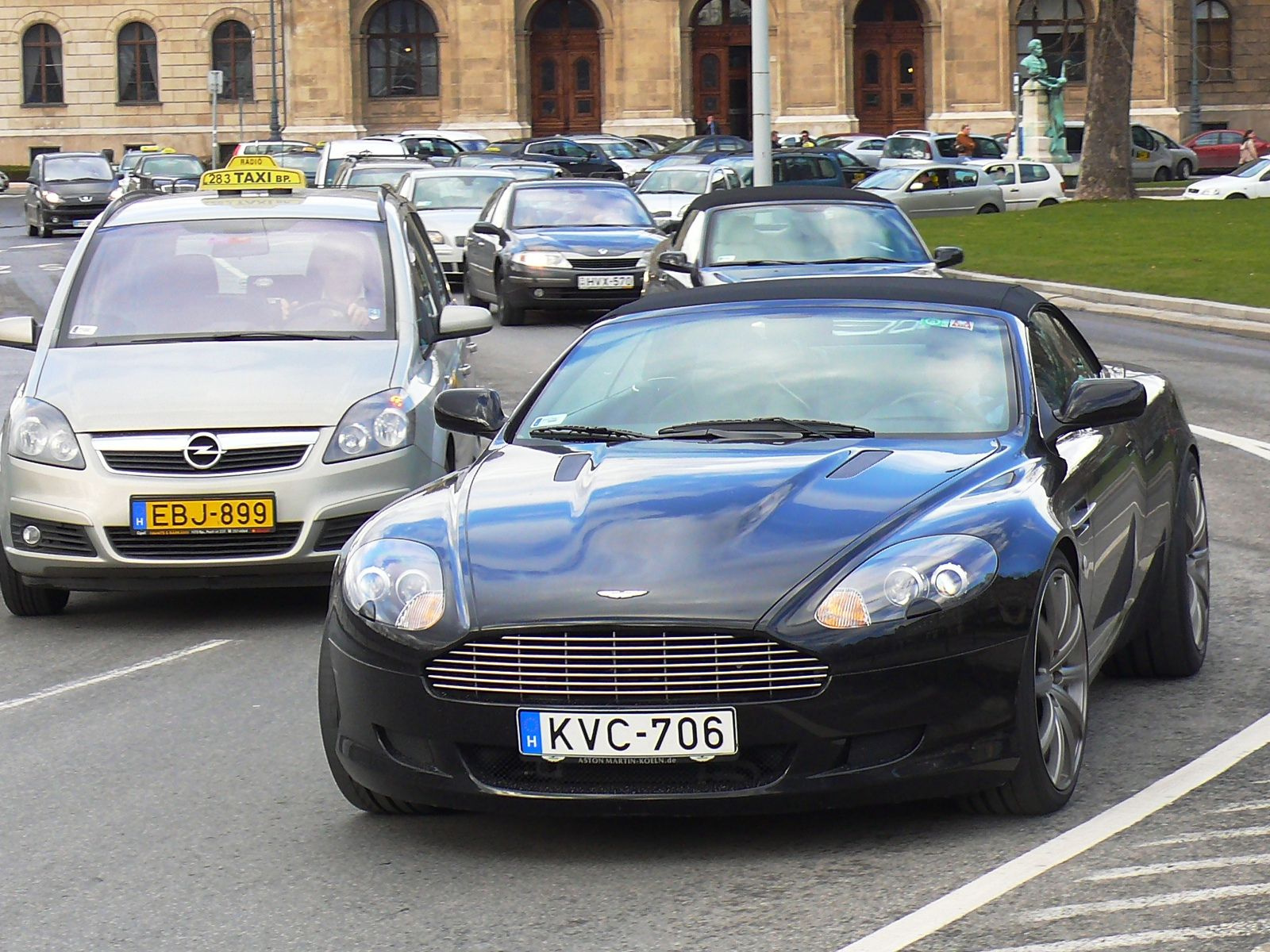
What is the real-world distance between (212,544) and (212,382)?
2.26ft

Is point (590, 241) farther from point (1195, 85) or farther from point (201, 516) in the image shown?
point (1195, 85)

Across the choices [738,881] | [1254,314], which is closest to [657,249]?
[1254,314]

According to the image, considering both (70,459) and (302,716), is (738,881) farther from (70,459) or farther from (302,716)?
(70,459)

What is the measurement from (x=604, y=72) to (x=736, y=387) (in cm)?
6319

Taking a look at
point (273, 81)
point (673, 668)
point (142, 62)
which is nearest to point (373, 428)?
point (673, 668)

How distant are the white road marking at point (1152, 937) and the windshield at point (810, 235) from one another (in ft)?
40.0

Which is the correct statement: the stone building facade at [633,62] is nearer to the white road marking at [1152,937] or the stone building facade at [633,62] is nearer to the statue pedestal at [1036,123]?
the statue pedestal at [1036,123]

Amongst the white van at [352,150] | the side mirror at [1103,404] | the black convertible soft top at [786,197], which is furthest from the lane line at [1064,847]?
the white van at [352,150]

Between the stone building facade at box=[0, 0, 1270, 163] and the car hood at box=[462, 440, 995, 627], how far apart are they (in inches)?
2400

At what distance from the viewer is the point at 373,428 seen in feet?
28.4

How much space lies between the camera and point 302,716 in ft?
22.7

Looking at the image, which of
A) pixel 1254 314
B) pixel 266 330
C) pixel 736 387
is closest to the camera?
pixel 736 387

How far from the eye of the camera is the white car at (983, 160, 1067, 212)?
41812 mm

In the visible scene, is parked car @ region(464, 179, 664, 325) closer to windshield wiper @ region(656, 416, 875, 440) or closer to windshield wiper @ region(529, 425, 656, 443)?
windshield wiper @ region(529, 425, 656, 443)
